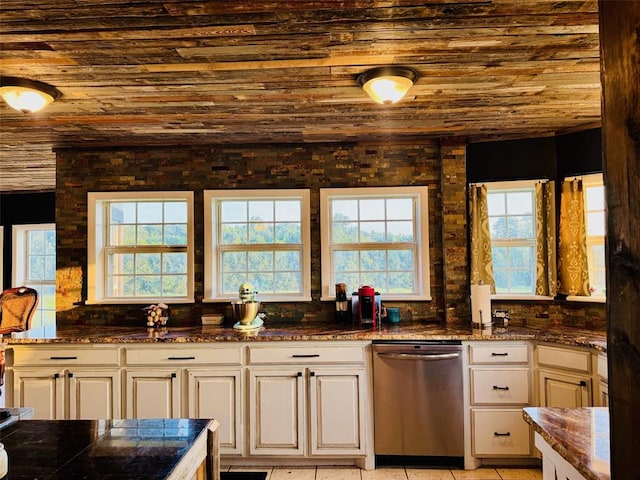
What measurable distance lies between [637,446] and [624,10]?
67cm

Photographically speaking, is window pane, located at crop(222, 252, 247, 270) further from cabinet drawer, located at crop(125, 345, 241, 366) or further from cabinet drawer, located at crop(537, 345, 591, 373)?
cabinet drawer, located at crop(537, 345, 591, 373)

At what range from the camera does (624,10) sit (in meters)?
0.67

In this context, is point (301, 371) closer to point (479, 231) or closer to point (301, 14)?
point (479, 231)

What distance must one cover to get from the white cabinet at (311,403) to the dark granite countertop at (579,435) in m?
1.71

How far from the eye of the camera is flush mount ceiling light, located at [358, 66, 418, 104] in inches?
94.7

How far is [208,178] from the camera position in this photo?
4.07 metres

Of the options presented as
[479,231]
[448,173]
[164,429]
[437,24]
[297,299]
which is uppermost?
[437,24]

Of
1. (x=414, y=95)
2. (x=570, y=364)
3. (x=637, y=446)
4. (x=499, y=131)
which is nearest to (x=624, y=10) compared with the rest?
(x=637, y=446)

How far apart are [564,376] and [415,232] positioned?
1671 millimetres

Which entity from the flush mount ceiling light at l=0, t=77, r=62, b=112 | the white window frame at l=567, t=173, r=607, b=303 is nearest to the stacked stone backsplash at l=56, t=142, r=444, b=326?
the white window frame at l=567, t=173, r=607, b=303

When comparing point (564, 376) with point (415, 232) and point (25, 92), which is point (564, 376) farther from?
point (25, 92)

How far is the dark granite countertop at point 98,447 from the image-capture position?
1304 mm

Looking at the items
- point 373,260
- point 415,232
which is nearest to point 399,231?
point 415,232

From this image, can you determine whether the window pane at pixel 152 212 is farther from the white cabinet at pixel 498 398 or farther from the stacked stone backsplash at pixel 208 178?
the white cabinet at pixel 498 398
